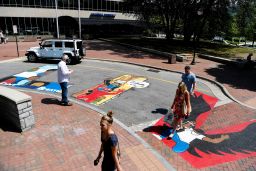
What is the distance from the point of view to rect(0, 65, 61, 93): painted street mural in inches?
559

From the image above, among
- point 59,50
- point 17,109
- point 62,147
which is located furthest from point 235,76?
point 17,109

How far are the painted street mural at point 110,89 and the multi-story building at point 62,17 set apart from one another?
1080 inches

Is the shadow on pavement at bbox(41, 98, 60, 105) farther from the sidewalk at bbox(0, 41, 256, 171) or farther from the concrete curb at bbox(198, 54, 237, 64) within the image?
the concrete curb at bbox(198, 54, 237, 64)

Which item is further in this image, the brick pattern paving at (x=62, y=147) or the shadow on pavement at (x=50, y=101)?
the shadow on pavement at (x=50, y=101)

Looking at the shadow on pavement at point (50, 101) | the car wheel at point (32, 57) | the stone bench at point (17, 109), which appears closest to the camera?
the stone bench at point (17, 109)

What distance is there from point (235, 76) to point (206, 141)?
11656 mm

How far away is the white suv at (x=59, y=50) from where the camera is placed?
2019 centimetres

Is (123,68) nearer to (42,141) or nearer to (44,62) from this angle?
(44,62)

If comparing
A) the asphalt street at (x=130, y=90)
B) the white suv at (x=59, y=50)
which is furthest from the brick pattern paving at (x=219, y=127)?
the white suv at (x=59, y=50)

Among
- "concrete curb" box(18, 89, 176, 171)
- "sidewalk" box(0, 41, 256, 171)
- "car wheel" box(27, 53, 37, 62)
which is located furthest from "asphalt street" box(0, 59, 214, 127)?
"sidewalk" box(0, 41, 256, 171)

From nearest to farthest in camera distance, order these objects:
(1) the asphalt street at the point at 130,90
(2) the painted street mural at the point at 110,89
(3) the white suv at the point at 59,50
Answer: (1) the asphalt street at the point at 130,90, (2) the painted street mural at the point at 110,89, (3) the white suv at the point at 59,50

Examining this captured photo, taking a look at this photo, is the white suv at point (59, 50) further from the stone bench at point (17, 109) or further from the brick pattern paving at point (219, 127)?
the brick pattern paving at point (219, 127)

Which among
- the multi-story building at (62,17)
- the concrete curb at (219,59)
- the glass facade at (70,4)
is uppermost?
the glass facade at (70,4)

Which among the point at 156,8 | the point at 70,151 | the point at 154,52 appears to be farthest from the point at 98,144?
the point at 156,8
